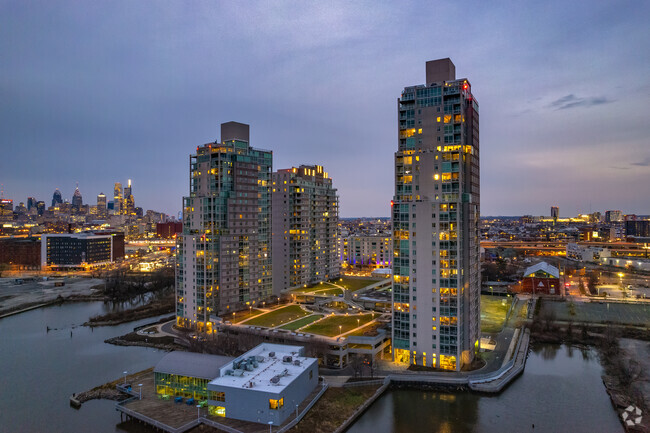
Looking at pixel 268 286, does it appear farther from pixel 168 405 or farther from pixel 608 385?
pixel 608 385

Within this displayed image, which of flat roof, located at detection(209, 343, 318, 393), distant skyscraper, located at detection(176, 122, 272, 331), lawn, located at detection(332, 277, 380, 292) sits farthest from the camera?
lawn, located at detection(332, 277, 380, 292)

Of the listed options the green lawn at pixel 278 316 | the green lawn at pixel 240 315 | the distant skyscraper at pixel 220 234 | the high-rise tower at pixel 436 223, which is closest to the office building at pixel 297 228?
the distant skyscraper at pixel 220 234

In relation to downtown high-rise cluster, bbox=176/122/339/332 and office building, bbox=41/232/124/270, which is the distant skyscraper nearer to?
downtown high-rise cluster, bbox=176/122/339/332

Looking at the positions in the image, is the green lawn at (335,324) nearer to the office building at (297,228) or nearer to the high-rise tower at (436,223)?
the high-rise tower at (436,223)

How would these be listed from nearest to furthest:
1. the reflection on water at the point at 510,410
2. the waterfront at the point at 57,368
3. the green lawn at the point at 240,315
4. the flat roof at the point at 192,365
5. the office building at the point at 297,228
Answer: the reflection on water at the point at 510,410, the waterfront at the point at 57,368, the flat roof at the point at 192,365, the green lawn at the point at 240,315, the office building at the point at 297,228

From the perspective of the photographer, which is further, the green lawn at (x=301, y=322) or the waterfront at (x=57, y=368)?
the green lawn at (x=301, y=322)

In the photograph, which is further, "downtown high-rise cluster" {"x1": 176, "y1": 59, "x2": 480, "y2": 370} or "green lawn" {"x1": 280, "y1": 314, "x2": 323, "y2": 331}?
"green lawn" {"x1": 280, "y1": 314, "x2": 323, "y2": 331}

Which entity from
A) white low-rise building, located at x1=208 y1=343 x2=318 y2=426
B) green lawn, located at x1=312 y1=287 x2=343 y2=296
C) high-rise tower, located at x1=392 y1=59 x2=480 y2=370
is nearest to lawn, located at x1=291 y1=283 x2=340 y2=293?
green lawn, located at x1=312 y1=287 x2=343 y2=296

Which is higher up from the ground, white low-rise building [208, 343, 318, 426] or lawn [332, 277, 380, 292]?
lawn [332, 277, 380, 292]
